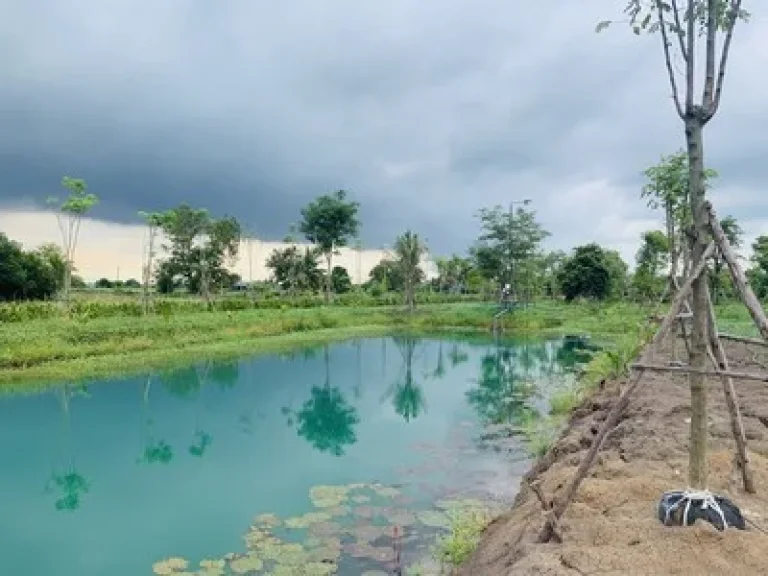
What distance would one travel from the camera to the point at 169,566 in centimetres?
706

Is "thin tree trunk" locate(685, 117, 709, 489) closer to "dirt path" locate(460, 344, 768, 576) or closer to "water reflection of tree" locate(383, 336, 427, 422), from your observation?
"dirt path" locate(460, 344, 768, 576)

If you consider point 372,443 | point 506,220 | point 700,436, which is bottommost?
point 372,443

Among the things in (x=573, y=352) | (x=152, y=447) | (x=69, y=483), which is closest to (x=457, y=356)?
(x=573, y=352)

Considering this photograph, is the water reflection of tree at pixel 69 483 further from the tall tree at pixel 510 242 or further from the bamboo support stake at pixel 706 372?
the tall tree at pixel 510 242

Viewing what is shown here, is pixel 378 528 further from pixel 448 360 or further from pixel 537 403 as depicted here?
pixel 448 360

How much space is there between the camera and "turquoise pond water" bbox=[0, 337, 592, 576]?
7754 millimetres

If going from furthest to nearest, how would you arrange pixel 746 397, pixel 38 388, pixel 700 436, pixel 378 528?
pixel 38 388 → pixel 746 397 → pixel 378 528 → pixel 700 436

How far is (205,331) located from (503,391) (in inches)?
620

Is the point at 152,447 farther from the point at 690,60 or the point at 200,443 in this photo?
the point at 690,60

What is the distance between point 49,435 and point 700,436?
12912 mm

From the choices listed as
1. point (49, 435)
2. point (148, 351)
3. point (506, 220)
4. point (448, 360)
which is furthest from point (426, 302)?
point (49, 435)

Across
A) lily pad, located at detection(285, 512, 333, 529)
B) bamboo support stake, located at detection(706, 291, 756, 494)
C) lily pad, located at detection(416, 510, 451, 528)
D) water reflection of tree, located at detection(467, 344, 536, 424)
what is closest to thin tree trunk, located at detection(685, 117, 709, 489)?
→ bamboo support stake, located at detection(706, 291, 756, 494)

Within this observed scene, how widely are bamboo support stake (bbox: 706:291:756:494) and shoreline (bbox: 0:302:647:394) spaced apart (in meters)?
17.3

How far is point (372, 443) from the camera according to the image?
43.5 feet
